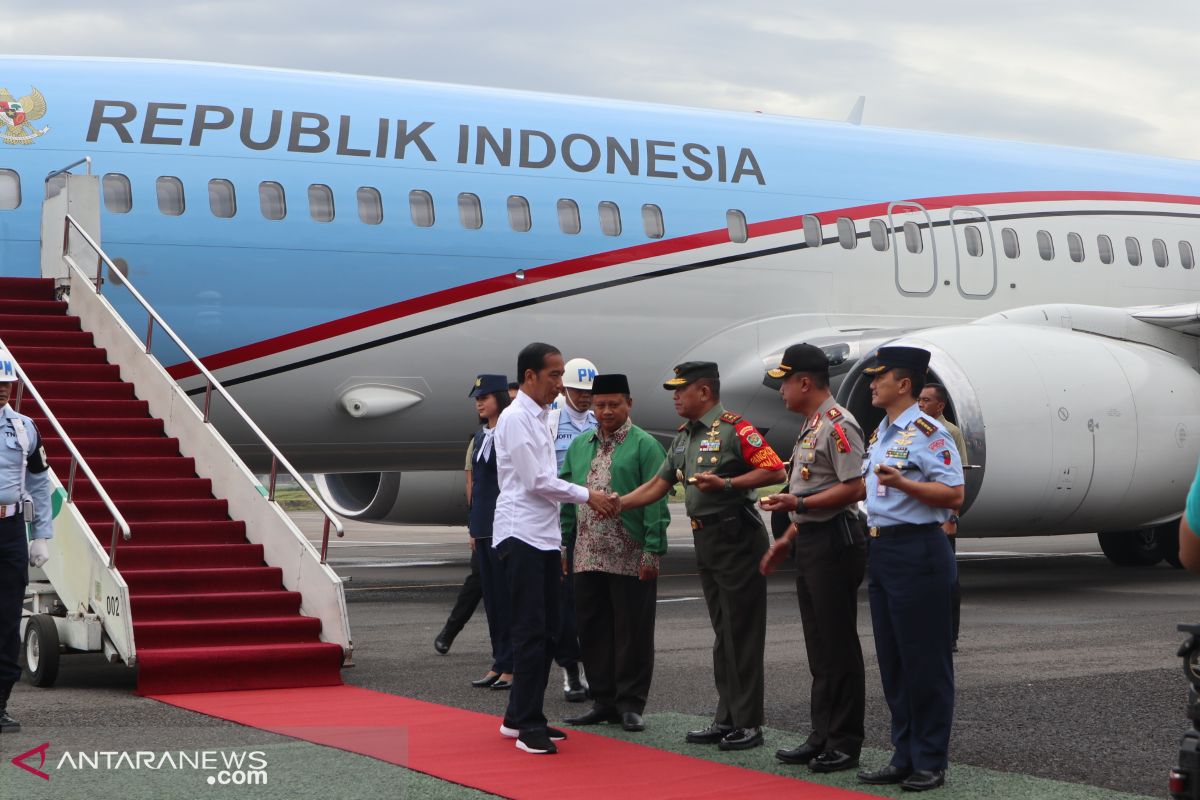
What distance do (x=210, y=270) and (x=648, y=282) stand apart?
11.6 ft

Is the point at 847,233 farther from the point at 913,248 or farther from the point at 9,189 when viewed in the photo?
the point at 9,189

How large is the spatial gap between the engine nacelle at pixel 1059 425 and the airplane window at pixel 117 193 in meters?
5.34

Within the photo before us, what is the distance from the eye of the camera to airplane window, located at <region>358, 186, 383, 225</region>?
438 inches

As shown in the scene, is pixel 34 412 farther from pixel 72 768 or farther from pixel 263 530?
pixel 72 768

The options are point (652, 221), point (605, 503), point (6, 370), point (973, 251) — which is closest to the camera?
point (605, 503)

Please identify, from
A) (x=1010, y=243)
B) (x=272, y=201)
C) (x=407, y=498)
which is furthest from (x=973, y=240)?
(x=272, y=201)

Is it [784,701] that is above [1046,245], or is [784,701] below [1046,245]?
below

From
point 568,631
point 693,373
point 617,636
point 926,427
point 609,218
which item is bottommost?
point 568,631

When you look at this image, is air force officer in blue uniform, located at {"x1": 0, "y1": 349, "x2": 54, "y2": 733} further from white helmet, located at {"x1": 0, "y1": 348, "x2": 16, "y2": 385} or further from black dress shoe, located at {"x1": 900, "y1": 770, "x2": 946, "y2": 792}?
black dress shoe, located at {"x1": 900, "y1": 770, "x2": 946, "y2": 792}

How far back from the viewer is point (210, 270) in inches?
415

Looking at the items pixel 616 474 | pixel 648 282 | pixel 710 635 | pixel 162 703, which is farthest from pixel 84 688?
pixel 648 282

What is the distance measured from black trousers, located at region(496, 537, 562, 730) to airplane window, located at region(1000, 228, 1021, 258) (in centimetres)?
910

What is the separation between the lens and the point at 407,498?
14359 mm

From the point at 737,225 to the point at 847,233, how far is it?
3.92 ft
